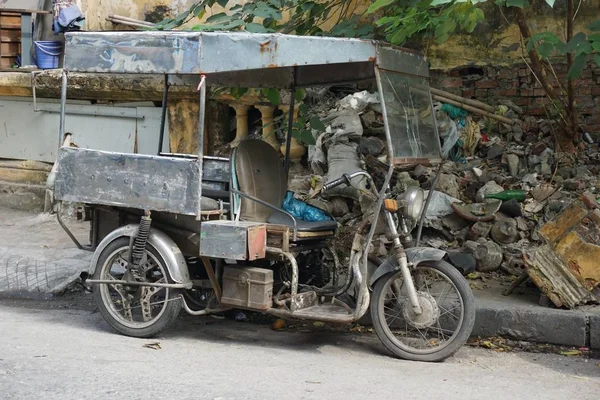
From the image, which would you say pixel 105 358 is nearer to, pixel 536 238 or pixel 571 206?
pixel 571 206

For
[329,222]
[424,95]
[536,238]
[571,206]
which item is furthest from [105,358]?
[536,238]

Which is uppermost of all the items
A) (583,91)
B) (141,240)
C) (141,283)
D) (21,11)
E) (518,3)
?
(21,11)

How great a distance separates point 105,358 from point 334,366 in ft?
4.57

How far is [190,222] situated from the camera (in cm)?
565

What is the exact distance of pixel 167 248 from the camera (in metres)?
5.58

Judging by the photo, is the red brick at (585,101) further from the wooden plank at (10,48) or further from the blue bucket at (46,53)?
the wooden plank at (10,48)

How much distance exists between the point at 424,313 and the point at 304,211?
4.11 feet

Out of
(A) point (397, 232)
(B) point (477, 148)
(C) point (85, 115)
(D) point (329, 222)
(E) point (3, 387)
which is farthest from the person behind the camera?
(C) point (85, 115)

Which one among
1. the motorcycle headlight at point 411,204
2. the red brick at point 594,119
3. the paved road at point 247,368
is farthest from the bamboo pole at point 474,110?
the paved road at point 247,368

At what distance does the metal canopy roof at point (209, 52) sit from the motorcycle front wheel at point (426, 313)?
139cm

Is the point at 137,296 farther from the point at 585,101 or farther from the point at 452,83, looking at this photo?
the point at 585,101

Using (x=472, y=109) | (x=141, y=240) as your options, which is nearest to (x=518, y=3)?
(x=141, y=240)

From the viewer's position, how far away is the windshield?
5.38m

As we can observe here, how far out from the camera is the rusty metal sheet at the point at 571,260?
5.86 metres
